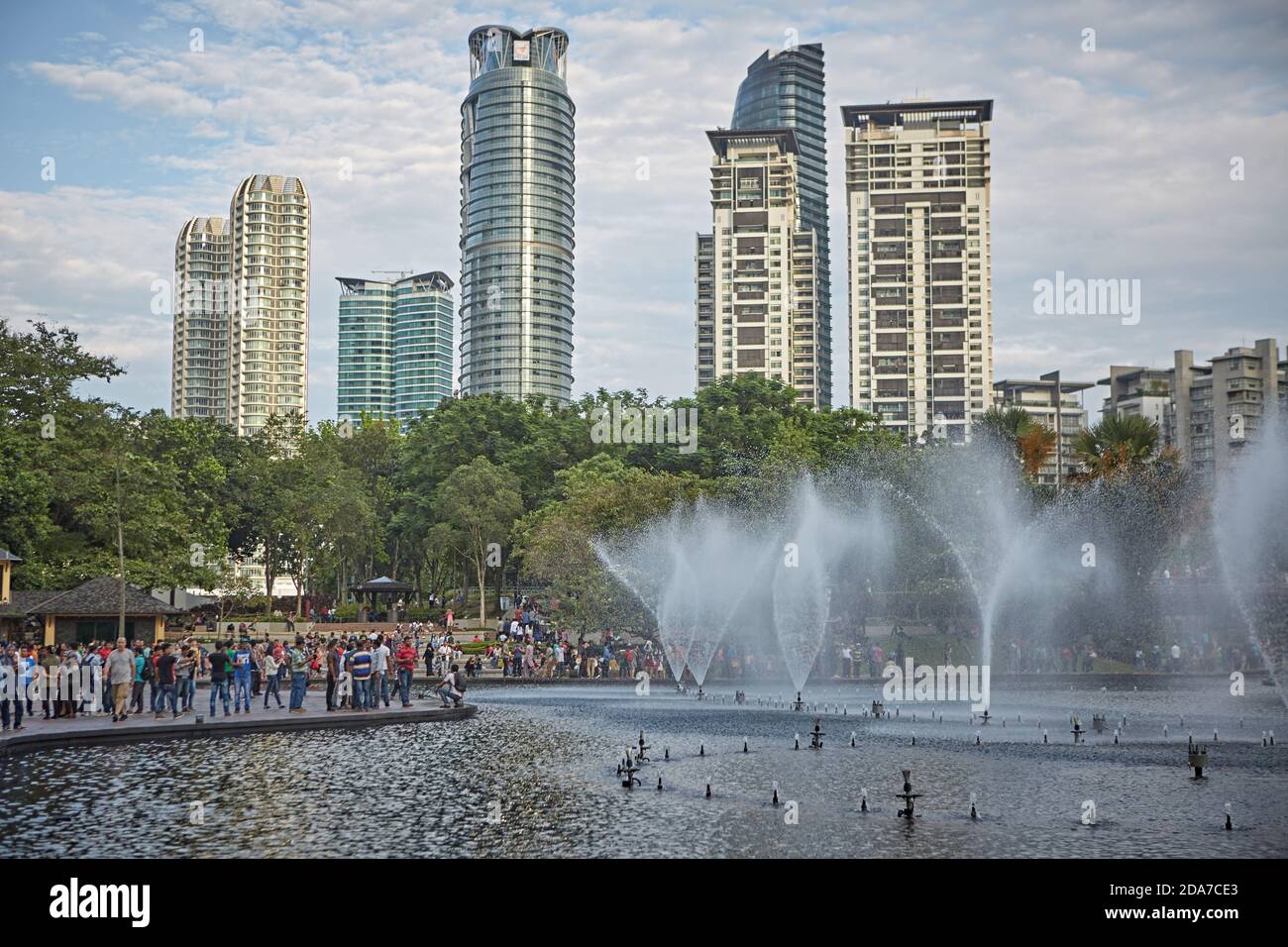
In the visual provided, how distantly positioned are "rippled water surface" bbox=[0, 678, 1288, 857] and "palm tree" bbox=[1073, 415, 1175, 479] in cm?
3433

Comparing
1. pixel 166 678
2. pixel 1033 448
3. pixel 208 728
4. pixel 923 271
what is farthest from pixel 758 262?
pixel 208 728

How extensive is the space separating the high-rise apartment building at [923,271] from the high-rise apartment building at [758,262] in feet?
51.9

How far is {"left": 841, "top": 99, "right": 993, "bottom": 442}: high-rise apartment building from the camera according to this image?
6393 inches

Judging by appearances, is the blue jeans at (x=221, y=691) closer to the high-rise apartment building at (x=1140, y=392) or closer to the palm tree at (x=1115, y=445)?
the palm tree at (x=1115, y=445)

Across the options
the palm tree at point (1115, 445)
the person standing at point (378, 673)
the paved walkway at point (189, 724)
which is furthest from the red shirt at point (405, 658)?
the palm tree at point (1115, 445)

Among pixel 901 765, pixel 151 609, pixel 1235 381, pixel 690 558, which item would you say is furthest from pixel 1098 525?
pixel 1235 381

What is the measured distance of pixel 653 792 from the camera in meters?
20.7

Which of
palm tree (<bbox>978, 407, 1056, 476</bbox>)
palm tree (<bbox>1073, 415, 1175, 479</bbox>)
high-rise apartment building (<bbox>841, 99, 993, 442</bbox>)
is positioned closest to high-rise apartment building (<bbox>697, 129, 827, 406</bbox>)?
high-rise apartment building (<bbox>841, 99, 993, 442</bbox>)

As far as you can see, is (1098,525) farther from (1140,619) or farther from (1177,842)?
(1177,842)

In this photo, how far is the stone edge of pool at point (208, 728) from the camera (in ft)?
83.4

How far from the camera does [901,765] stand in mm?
24031

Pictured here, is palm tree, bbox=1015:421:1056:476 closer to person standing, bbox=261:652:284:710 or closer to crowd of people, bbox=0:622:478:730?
crowd of people, bbox=0:622:478:730
